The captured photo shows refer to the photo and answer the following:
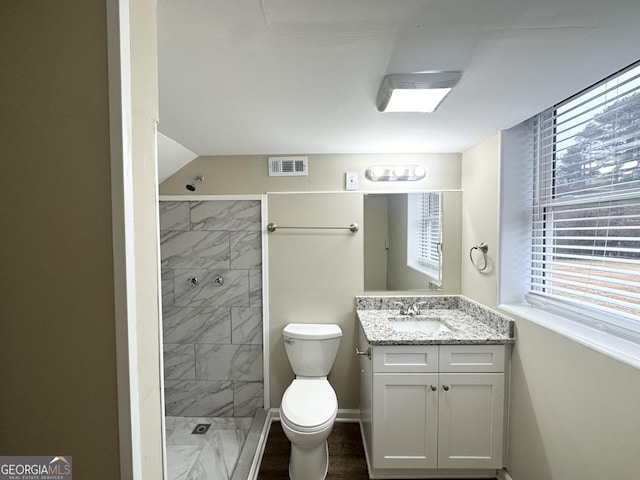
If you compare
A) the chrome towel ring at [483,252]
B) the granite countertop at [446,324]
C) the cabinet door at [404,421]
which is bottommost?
the cabinet door at [404,421]

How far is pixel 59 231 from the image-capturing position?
0.59 meters

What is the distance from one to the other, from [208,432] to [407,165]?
8.78ft

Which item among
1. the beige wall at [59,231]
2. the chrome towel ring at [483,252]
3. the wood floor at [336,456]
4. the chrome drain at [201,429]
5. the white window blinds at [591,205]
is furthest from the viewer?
the chrome drain at [201,429]

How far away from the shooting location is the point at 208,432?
7.27 feet

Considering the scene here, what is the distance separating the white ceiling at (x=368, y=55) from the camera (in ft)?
2.60

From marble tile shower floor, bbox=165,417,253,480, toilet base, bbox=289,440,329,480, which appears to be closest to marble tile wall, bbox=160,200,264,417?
marble tile shower floor, bbox=165,417,253,480

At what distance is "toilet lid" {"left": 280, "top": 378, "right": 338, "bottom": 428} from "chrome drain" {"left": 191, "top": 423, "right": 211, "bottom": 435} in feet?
3.02

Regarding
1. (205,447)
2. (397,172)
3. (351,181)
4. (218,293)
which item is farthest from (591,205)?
(205,447)

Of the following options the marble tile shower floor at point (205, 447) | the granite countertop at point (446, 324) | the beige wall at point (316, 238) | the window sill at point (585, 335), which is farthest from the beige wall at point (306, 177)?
the marble tile shower floor at point (205, 447)

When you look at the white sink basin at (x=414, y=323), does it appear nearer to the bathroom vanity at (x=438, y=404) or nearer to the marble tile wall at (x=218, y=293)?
the bathroom vanity at (x=438, y=404)

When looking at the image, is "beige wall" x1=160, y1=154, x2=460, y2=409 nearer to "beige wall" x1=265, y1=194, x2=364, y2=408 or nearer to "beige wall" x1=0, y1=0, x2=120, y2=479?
"beige wall" x1=265, y1=194, x2=364, y2=408

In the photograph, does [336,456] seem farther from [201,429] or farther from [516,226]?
[516,226]

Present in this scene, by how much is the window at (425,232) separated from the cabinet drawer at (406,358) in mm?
791

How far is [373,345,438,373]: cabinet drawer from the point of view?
5.57 ft
